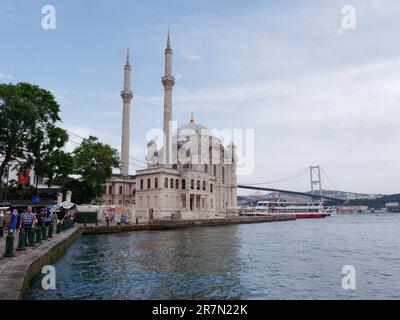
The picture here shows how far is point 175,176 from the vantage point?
2414 inches

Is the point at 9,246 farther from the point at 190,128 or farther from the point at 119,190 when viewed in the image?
the point at 190,128

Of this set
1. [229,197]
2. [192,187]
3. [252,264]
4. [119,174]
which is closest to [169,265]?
[252,264]

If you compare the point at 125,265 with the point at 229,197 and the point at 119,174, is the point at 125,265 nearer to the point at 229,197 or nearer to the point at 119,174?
the point at 119,174

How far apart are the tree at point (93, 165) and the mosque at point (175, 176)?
Answer: 29.5 feet

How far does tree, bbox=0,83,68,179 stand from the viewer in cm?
2458

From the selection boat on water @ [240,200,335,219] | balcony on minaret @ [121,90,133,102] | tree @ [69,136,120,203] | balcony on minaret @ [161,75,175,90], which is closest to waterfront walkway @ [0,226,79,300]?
tree @ [69,136,120,203]

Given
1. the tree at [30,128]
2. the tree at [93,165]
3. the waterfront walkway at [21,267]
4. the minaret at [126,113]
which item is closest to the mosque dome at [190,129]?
the minaret at [126,113]

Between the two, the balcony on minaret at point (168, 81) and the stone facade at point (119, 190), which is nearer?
the balcony on minaret at point (168, 81)

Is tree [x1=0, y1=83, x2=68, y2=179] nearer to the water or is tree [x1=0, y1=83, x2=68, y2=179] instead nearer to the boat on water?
the water

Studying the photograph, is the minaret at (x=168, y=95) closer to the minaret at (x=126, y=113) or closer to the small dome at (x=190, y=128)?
the minaret at (x=126, y=113)

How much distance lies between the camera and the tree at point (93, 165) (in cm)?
4797

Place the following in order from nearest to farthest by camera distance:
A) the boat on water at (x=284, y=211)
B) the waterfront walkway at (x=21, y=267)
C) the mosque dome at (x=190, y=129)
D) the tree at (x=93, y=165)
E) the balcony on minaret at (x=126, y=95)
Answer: the waterfront walkway at (x=21, y=267), the tree at (x=93, y=165), the balcony on minaret at (x=126, y=95), the mosque dome at (x=190, y=129), the boat on water at (x=284, y=211)

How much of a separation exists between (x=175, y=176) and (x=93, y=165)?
16.5m
